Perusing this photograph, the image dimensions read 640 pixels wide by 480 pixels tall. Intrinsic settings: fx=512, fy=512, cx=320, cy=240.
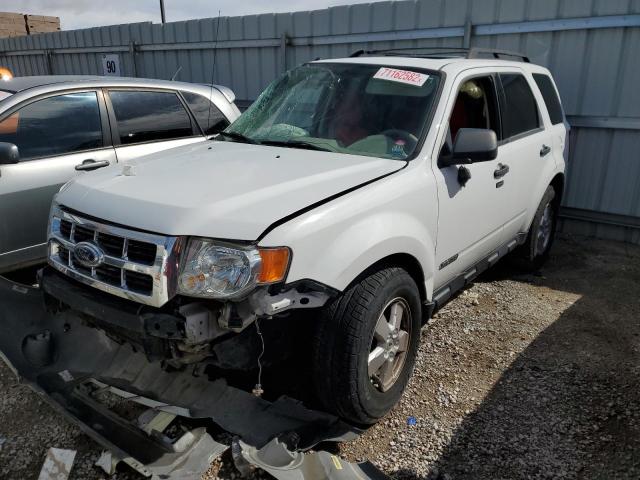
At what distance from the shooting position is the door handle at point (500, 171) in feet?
12.0

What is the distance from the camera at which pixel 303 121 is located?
136 inches

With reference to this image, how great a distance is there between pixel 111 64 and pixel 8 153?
7.78 meters

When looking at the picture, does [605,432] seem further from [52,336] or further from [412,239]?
[52,336]

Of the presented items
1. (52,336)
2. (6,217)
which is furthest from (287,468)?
(6,217)

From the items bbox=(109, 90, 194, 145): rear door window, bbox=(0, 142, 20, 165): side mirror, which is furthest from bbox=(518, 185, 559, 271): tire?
bbox=(0, 142, 20, 165): side mirror

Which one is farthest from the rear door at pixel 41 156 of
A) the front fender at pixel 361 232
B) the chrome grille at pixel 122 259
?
the front fender at pixel 361 232

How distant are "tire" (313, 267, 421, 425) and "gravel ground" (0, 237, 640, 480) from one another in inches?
9.8

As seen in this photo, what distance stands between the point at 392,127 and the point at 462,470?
198 centimetres

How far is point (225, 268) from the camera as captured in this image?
7.18ft

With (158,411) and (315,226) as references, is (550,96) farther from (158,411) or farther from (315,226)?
(158,411)

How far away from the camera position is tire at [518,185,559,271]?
4750 mm

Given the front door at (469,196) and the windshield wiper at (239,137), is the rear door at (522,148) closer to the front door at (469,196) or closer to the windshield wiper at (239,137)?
the front door at (469,196)

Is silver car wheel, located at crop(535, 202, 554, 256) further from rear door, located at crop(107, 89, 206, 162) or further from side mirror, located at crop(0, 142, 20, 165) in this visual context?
side mirror, located at crop(0, 142, 20, 165)

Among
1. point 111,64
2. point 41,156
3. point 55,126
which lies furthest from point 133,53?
point 41,156
